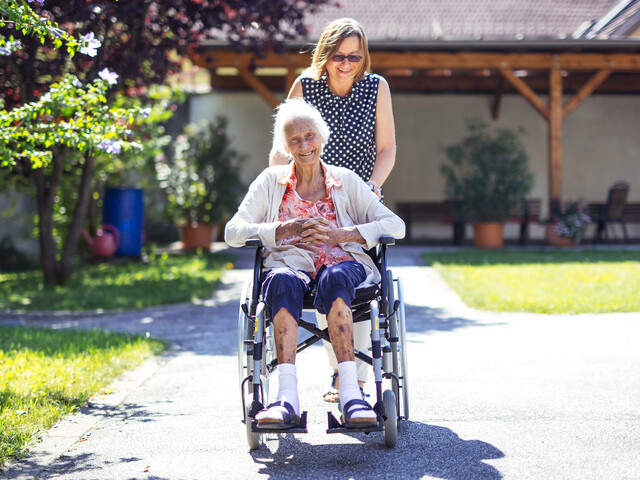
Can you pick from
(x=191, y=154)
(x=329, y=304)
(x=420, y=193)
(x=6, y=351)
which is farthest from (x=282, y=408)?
(x=420, y=193)

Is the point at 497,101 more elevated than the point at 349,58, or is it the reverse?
the point at 497,101

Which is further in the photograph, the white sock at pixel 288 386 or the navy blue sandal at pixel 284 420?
the white sock at pixel 288 386

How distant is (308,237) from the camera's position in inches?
153

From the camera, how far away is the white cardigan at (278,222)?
3920 millimetres

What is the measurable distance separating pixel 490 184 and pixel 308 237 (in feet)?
33.1

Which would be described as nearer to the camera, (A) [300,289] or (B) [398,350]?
(A) [300,289]

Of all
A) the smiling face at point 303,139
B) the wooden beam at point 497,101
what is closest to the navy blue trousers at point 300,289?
the smiling face at point 303,139

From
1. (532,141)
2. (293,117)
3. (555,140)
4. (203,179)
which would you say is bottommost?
(293,117)

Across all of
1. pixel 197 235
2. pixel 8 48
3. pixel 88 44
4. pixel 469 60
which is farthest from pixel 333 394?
pixel 469 60

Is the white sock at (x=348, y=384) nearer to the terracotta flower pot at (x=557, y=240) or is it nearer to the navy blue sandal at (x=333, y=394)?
the navy blue sandal at (x=333, y=394)

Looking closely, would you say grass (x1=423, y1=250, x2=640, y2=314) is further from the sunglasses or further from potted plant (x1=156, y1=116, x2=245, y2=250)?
the sunglasses

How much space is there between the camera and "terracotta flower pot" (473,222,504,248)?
1356cm

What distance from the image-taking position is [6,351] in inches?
232

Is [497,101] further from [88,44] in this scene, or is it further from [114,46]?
[88,44]
